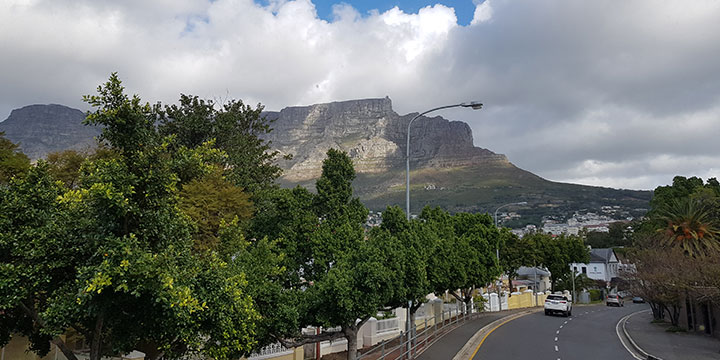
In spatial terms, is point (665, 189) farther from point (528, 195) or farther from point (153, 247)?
point (528, 195)

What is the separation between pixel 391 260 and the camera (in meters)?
14.9

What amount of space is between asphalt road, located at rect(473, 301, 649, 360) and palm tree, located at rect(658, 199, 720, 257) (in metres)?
7.00

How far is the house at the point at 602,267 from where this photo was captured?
93688 millimetres

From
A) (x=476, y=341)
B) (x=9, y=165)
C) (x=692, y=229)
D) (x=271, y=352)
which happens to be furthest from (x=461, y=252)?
(x=9, y=165)

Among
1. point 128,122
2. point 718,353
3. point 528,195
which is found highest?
point 528,195

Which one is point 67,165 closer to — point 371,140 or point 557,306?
point 557,306

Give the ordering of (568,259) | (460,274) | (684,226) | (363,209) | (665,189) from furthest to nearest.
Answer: (568,259)
(665,189)
(684,226)
(460,274)
(363,209)

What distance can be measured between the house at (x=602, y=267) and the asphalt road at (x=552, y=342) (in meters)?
68.6

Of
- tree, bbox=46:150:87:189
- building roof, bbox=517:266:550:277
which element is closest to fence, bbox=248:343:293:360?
tree, bbox=46:150:87:189

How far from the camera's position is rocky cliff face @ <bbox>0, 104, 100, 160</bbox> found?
10756cm

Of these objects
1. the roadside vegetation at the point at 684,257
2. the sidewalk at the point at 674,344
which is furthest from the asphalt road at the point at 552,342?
the roadside vegetation at the point at 684,257

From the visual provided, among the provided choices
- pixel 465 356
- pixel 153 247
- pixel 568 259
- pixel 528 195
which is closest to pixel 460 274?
pixel 465 356

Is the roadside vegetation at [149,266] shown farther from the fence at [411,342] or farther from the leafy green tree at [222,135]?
the leafy green tree at [222,135]

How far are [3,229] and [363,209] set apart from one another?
447 inches
